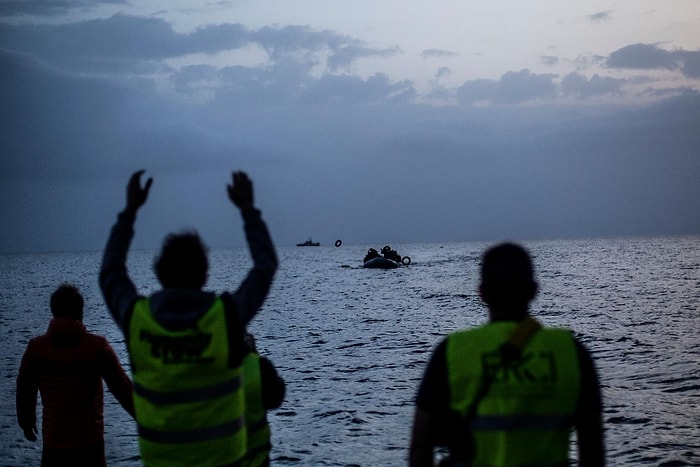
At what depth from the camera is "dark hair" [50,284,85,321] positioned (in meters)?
5.06

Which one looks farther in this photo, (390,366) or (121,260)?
(390,366)

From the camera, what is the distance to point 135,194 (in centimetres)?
386

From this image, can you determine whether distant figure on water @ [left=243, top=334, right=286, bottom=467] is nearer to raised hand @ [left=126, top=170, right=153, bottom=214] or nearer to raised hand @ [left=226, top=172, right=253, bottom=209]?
raised hand @ [left=226, top=172, right=253, bottom=209]

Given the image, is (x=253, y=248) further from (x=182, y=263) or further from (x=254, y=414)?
(x=254, y=414)

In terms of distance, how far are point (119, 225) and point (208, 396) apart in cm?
121

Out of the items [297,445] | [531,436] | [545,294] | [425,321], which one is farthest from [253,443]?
[545,294]

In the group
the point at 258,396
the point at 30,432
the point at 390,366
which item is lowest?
the point at 390,366

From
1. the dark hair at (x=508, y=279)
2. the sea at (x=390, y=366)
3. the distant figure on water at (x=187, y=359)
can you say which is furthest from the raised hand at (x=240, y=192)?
the sea at (x=390, y=366)

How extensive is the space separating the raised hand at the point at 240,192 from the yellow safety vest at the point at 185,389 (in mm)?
723

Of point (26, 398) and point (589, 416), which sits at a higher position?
point (589, 416)

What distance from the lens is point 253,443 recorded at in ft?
14.0

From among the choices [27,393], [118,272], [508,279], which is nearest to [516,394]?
[508,279]

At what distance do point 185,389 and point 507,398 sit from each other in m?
1.57

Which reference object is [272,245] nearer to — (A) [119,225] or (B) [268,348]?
(A) [119,225]
